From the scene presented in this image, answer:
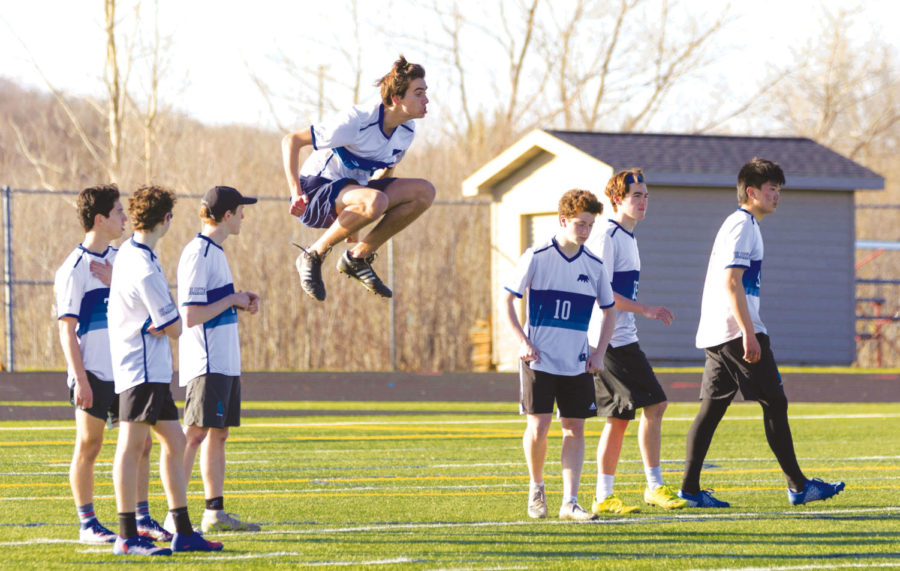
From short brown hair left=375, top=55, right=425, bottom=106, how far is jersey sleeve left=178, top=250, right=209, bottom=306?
1.42 metres

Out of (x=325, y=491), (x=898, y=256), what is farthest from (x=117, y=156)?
(x=325, y=491)

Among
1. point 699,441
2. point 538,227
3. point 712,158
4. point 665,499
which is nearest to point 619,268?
point 699,441

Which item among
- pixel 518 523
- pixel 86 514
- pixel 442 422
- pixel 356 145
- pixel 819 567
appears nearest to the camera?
pixel 819 567

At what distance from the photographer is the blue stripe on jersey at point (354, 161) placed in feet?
25.5

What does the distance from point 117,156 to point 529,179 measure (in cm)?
1198

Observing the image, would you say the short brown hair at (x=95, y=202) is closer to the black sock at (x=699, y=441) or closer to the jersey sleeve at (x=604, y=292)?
the jersey sleeve at (x=604, y=292)

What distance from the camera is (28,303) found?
935 inches

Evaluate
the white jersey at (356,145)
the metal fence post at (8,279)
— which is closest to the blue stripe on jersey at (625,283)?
the white jersey at (356,145)

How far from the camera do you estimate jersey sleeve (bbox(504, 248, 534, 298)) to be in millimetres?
7926

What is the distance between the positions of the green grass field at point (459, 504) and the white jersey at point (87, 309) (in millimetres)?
972

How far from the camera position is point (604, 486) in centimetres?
827

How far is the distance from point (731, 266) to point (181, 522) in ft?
12.7

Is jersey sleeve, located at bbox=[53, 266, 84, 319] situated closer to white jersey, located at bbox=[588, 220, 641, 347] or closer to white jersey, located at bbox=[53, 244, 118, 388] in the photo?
white jersey, located at bbox=[53, 244, 118, 388]

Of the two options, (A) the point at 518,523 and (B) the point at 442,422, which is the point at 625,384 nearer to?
(A) the point at 518,523
